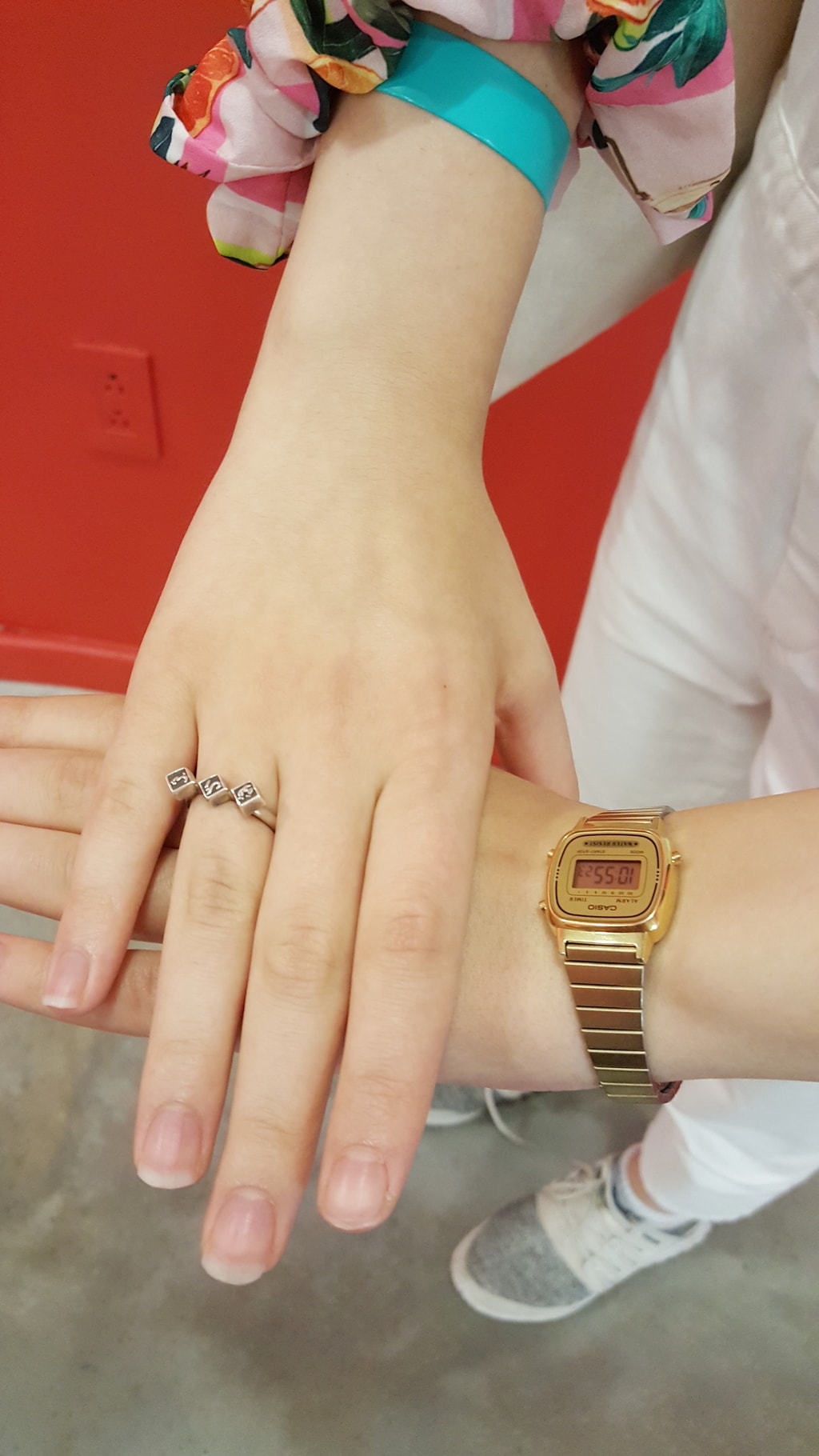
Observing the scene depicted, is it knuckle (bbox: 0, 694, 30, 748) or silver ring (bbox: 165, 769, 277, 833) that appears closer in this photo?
silver ring (bbox: 165, 769, 277, 833)

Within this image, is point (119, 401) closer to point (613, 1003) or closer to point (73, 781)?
point (73, 781)

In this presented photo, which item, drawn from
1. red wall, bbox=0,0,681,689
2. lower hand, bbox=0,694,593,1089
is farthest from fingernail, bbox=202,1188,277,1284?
red wall, bbox=0,0,681,689

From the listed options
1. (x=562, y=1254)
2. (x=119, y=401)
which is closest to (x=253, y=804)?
(x=562, y=1254)

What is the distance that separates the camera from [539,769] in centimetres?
60

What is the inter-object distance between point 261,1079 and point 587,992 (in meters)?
0.17

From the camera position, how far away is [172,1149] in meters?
0.45

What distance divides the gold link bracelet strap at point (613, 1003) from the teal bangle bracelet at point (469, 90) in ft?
1.31

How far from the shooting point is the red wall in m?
0.99

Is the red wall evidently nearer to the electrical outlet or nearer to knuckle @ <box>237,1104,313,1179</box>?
the electrical outlet

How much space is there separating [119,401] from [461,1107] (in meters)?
1.14

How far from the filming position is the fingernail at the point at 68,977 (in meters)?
0.50

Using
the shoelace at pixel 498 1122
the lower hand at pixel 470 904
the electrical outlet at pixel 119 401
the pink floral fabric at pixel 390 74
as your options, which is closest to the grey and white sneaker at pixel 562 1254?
the shoelace at pixel 498 1122

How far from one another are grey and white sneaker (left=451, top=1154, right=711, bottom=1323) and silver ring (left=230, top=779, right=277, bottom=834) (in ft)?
2.86

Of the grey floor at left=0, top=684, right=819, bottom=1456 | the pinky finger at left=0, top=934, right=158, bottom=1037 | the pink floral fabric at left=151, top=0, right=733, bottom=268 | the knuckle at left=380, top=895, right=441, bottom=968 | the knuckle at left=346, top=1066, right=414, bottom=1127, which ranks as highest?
the pink floral fabric at left=151, top=0, right=733, bottom=268
